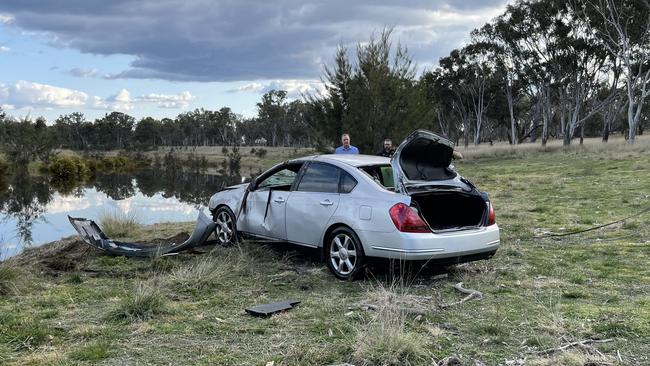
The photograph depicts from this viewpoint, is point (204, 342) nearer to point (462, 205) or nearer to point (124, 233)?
point (462, 205)

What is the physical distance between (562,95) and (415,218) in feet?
157

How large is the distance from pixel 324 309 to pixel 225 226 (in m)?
3.73

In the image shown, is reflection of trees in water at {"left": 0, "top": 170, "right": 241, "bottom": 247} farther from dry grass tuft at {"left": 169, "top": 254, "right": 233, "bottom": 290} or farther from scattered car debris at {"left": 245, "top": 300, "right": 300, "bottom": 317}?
scattered car debris at {"left": 245, "top": 300, "right": 300, "bottom": 317}

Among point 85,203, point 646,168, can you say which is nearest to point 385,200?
point 646,168

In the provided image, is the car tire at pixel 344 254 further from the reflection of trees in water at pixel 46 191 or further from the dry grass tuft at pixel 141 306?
the reflection of trees in water at pixel 46 191

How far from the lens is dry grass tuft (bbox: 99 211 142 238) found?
41.6 ft

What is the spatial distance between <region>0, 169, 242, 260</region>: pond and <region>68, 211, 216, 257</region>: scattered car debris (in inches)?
50.5

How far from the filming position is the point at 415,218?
6.61 meters

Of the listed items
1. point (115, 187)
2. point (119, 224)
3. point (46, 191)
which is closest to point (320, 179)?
point (119, 224)

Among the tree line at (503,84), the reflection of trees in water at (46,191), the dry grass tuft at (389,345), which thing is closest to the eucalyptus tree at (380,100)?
the tree line at (503,84)

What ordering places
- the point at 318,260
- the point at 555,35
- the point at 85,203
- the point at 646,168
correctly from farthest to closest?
the point at 555,35 < the point at 85,203 < the point at 646,168 < the point at 318,260

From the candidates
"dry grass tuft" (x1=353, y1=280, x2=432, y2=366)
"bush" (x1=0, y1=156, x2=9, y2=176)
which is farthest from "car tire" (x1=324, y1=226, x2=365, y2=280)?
"bush" (x1=0, y1=156, x2=9, y2=176)

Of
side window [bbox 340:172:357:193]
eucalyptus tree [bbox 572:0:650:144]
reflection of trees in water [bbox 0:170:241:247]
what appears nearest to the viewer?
side window [bbox 340:172:357:193]

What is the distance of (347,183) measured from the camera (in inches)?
289
